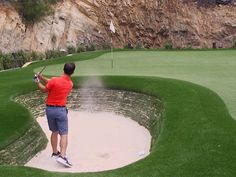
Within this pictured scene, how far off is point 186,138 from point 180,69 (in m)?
8.53

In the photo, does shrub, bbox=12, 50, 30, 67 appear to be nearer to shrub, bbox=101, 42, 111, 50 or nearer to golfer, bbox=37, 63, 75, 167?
shrub, bbox=101, 42, 111, 50

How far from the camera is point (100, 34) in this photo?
3319cm

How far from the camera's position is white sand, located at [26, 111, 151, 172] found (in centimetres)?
938

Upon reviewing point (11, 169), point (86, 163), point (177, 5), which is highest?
point (177, 5)

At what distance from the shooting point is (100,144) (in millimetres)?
10844

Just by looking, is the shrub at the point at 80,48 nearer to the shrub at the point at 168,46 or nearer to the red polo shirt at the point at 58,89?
the shrub at the point at 168,46

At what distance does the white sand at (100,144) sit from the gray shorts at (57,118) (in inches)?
31.2

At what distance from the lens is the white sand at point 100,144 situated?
9.38m

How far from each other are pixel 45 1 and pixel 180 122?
73.0 ft

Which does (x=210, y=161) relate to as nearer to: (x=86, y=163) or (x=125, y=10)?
(x=86, y=163)

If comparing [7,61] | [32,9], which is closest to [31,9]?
[32,9]

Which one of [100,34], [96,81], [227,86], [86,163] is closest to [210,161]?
[86,163]

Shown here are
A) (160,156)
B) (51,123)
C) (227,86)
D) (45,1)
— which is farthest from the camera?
(45,1)

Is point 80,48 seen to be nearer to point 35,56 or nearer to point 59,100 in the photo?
point 35,56
